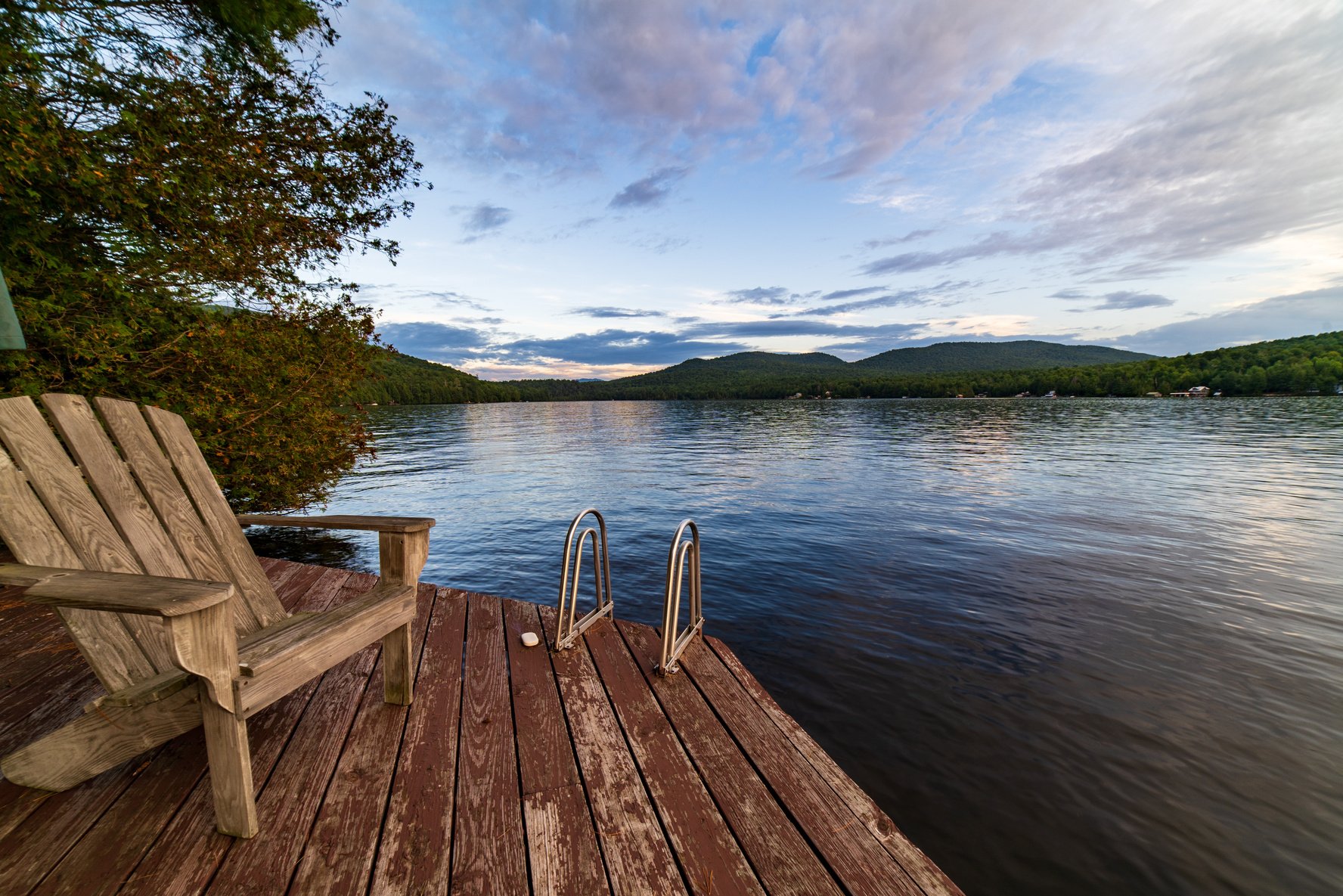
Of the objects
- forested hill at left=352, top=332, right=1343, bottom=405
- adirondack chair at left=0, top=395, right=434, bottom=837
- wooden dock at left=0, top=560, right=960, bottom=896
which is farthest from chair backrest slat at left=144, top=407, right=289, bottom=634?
forested hill at left=352, top=332, right=1343, bottom=405

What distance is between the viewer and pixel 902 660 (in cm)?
581

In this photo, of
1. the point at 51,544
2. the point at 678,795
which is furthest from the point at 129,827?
the point at 678,795

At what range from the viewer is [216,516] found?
3.16m

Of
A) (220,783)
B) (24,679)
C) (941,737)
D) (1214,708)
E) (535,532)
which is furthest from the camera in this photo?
(535,532)

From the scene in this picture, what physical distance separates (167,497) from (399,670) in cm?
163

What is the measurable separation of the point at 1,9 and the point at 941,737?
437 inches

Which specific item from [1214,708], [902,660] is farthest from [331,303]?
[1214,708]

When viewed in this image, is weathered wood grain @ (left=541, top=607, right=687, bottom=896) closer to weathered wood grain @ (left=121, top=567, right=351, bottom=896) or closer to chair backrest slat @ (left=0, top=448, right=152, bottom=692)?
weathered wood grain @ (left=121, top=567, right=351, bottom=896)

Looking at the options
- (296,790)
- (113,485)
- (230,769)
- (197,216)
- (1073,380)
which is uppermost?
(197,216)

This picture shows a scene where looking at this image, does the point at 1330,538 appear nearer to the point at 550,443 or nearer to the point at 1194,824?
the point at 1194,824

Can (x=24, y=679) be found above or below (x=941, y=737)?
above

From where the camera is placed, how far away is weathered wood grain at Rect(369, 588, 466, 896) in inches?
78.5

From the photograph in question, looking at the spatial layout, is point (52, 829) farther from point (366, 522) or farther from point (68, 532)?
point (366, 522)

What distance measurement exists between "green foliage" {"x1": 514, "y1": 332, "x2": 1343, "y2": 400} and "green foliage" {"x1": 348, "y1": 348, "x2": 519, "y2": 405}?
18002 mm
